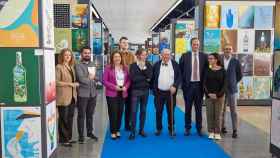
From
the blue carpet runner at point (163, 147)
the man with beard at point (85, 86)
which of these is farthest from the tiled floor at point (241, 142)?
the man with beard at point (85, 86)

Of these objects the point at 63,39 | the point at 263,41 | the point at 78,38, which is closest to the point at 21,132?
the point at 63,39

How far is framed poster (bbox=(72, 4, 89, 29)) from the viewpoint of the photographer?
8695 millimetres

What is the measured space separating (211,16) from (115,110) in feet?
14.3

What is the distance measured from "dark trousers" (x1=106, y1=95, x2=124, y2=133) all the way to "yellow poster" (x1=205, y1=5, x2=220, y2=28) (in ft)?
13.3

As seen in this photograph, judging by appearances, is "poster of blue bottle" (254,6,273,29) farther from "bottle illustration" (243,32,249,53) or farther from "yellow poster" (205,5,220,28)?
"yellow poster" (205,5,220,28)

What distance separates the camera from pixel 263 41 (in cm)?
935

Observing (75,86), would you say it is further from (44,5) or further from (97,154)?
(44,5)

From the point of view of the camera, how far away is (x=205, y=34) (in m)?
9.17

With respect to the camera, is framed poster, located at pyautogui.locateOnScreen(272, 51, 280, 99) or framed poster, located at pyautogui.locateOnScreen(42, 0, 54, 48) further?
framed poster, located at pyautogui.locateOnScreen(272, 51, 280, 99)

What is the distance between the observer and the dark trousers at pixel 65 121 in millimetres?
5344

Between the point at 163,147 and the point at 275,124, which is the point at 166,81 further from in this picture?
the point at 275,124

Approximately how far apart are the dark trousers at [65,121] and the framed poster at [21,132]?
1.26 meters

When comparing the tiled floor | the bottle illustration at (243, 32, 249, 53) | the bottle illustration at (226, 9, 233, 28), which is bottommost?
the tiled floor

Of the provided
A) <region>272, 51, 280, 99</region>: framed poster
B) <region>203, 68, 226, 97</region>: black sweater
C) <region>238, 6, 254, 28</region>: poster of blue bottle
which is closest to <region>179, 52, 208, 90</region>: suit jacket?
<region>203, 68, 226, 97</region>: black sweater
